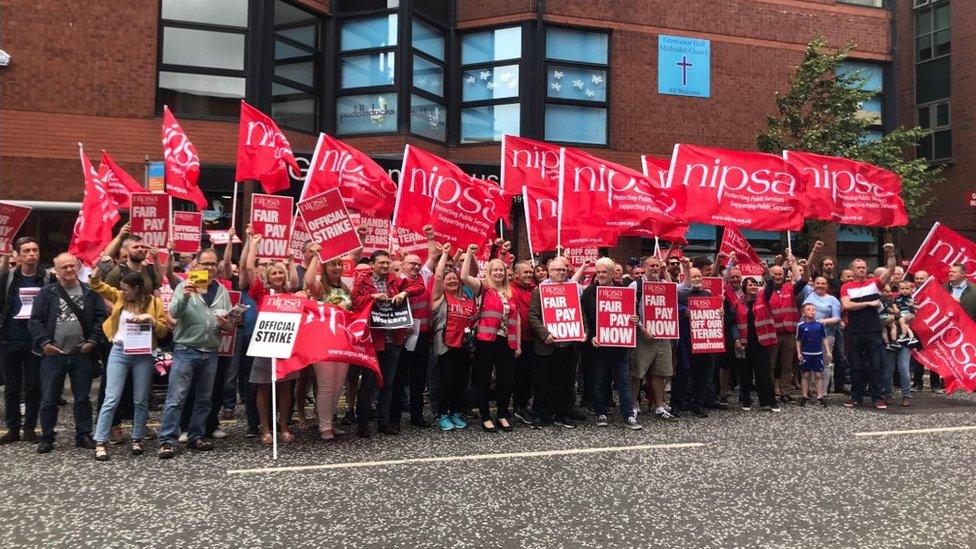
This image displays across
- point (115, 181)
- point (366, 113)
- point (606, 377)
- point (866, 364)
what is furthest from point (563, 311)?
point (366, 113)

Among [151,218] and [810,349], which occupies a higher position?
[151,218]

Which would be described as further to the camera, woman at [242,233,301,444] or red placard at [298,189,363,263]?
red placard at [298,189,363,263]

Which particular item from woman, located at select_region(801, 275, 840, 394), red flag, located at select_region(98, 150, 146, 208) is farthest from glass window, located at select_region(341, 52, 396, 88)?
woman, located at select_region(801, 275, 840, 394)

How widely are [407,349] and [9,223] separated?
4.72 meters

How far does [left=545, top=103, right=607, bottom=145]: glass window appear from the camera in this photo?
18875 millimetres

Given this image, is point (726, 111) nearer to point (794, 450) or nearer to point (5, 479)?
point (794, 450)

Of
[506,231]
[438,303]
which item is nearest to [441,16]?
[506,231]

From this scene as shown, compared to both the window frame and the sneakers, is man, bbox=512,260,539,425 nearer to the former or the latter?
the sneakers

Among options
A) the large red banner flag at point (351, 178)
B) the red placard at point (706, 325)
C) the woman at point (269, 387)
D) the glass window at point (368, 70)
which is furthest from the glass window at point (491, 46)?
the woman at point (269, 387)

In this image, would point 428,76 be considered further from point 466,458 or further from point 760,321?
point 466,458

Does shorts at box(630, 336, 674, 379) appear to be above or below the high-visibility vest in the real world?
below

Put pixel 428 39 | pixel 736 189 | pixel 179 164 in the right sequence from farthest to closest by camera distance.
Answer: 1. pixel 428 39
2. pixel 736 189
3. pixel 179 164

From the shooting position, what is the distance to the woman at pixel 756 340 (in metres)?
9.46

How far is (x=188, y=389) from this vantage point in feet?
23.3
